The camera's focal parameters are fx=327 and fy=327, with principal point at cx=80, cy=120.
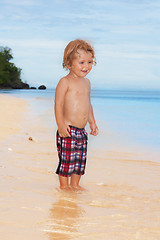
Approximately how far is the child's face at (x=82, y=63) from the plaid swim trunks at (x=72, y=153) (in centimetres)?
55

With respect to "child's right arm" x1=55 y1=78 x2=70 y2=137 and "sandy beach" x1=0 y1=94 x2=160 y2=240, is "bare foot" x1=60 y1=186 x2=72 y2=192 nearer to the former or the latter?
"sandy beach" x1=0 y1=94 x2=160 y2=240

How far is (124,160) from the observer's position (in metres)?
4.61

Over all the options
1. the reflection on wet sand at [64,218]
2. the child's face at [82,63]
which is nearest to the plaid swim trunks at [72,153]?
the reflection on wet sand at [64,218]

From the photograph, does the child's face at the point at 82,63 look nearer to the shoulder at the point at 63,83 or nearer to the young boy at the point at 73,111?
the young boy at the point at 73,111

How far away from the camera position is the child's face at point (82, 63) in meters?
3.12

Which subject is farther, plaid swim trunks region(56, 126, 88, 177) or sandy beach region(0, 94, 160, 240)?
plaid swim trunks region(56, 126, 88, 177)

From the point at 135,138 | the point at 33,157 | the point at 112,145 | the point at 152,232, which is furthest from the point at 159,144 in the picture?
the point at 152,232

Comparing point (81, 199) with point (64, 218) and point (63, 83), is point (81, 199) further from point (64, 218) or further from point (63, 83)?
A: point (63, 83)

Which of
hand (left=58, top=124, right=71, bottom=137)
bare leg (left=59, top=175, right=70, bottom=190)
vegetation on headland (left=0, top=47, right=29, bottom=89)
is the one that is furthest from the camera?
vegetation on headland (left=0, top=47, right=29, bottom=89)

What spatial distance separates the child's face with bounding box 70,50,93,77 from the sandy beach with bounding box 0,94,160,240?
1.16 metres

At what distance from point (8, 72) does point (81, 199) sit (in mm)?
76084

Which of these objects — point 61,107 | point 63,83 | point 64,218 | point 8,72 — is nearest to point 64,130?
point 61,107

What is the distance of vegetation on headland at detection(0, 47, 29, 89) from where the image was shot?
74.8 meters

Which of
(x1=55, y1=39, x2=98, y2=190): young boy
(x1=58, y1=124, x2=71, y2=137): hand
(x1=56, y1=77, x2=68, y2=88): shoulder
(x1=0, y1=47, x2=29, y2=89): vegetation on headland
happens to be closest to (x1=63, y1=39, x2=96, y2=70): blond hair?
(x1=55, y1=39, x2=98, y2=190): young boy
